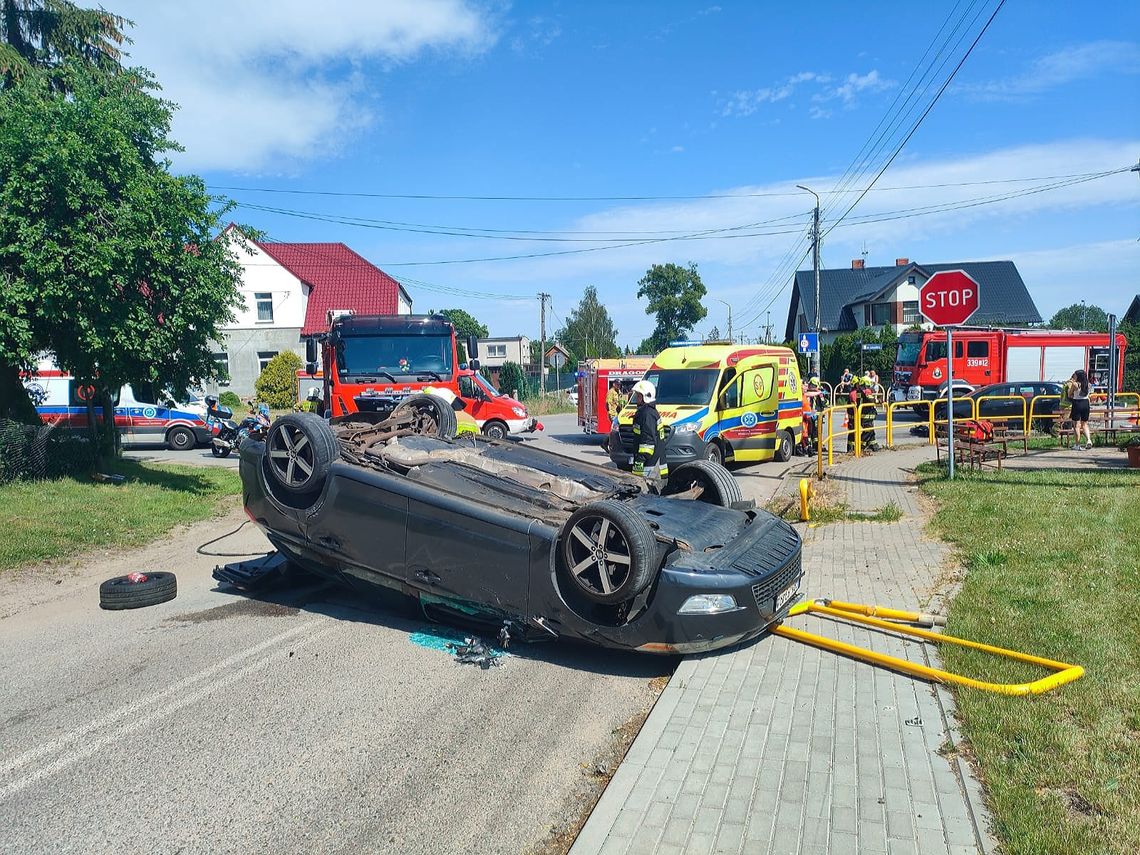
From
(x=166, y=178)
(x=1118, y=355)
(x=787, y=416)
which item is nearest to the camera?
(x=166, y=178)

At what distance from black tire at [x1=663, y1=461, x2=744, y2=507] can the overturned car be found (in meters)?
0.01

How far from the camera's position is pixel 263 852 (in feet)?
11.3

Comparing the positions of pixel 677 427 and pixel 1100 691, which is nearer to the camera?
pixel 1100 691

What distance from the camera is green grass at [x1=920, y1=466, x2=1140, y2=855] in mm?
3441

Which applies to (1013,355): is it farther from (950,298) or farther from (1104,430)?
(950,298)

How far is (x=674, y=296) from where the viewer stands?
61.2 m

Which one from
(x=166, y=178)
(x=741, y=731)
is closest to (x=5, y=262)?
(x=166, y=178)

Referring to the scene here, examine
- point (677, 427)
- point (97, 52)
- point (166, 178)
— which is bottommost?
point (677, 427)

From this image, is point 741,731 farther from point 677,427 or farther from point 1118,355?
point 1118,355

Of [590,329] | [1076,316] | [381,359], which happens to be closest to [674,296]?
[590,329]

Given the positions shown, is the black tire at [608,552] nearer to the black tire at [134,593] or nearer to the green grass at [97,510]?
the black tire at [134,593]

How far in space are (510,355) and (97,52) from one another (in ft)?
Result: 150

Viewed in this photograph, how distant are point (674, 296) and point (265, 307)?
3042cm

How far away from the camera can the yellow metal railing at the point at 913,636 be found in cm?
472
